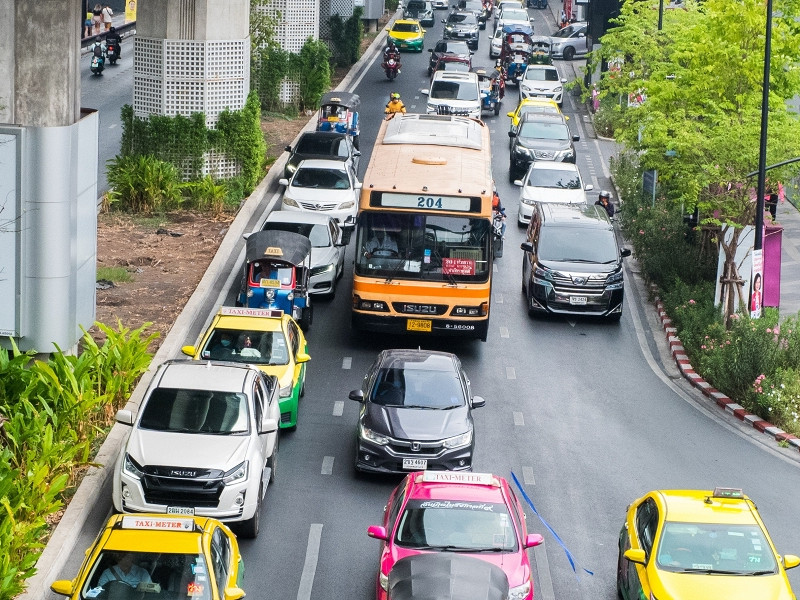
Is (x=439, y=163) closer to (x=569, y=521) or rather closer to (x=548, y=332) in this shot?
(x=548, y=332)

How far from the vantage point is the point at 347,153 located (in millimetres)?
35625

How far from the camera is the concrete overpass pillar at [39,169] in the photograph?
18375 millimetres

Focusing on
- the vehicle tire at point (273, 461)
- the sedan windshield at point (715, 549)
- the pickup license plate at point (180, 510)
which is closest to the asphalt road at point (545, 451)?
the vehicle tire at point (273, 461)

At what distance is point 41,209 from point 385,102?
33.4 m

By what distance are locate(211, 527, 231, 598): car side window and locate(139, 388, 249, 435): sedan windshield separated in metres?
2.89

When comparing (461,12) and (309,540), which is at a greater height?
(461,12)

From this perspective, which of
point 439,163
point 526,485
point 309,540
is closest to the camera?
point 309,540

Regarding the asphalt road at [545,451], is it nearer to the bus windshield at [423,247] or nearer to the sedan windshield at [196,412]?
the sedan windshield at [196,412]

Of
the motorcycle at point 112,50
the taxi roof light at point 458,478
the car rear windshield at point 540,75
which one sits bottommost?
the taxi roof light at point 458,478

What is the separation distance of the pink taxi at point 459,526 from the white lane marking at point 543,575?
1330 millimetres

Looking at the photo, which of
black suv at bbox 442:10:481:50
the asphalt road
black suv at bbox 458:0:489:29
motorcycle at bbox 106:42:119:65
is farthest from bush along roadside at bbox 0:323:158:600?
black suv at bbox 458:0:489:29

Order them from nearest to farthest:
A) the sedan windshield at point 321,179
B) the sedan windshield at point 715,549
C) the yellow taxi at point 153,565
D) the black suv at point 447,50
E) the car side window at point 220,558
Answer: the yellow taxi at point 153,565
the car side window at point 220,558
the sedan windshield at point 715,549
the sedan windshield at point 321,179
the black suv at point 447,50

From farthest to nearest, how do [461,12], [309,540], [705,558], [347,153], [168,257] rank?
[461,12]
[347,153]
[168,257]
[309,540]
[705,558]

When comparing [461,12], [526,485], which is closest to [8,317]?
[526,485]
